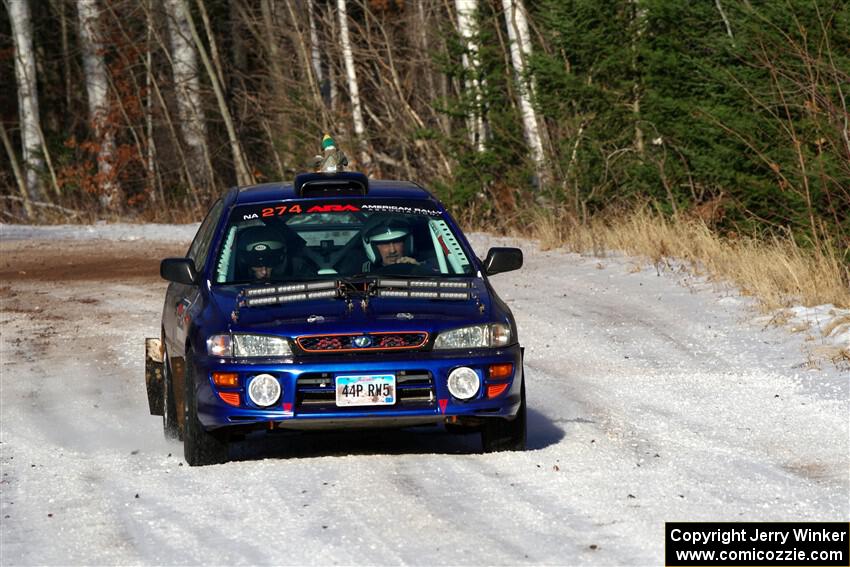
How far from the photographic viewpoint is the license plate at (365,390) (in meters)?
8.17

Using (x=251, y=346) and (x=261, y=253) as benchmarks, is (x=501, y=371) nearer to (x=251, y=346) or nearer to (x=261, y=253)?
(x=251, y=346)

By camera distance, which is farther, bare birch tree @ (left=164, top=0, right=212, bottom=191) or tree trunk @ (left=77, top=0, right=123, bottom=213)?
tree trunk @ (left=77, top=0, right=123, bottom=213)

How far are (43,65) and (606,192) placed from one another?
28200 millimetres

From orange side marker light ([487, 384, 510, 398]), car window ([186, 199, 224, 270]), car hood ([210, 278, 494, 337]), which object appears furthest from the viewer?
car window ([186, 199, 224, 270])

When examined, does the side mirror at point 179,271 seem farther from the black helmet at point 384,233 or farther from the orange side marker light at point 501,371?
the orange side marker light at point 501,371

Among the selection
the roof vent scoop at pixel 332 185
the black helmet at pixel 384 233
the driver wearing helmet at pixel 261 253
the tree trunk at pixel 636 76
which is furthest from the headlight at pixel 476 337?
the tree trunk at pixel 636 76

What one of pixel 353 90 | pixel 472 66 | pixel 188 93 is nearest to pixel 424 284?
pixel 472 66

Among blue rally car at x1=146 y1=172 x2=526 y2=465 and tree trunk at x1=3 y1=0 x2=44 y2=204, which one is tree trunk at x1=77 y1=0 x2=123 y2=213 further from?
blue rally car at x1=146 y1=172 x2=526 y2=465

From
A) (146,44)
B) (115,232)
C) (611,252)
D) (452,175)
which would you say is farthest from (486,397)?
(146,44)

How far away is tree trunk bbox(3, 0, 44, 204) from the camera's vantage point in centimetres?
3681

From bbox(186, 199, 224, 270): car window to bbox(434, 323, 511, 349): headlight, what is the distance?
1915 mm

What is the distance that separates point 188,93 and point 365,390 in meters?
30.9

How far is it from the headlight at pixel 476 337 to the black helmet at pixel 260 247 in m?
1.43

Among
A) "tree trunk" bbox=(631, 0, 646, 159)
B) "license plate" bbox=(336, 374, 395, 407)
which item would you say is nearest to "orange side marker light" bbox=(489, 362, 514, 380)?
"license plate" bbox=(336, 374, 395, 407)
